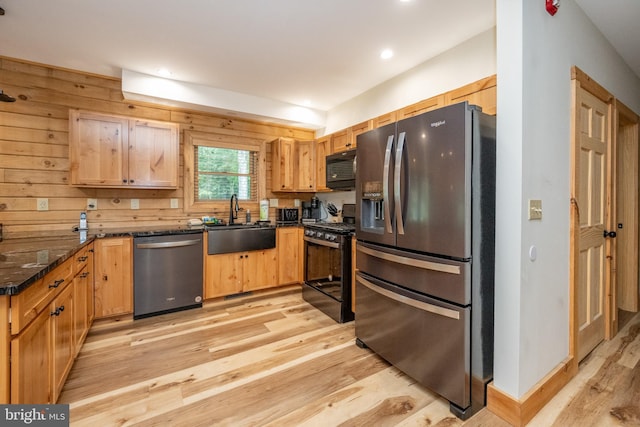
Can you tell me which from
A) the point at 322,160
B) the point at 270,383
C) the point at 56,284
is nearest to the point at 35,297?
the point at 56,284

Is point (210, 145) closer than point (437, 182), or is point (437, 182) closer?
point (437, 182)

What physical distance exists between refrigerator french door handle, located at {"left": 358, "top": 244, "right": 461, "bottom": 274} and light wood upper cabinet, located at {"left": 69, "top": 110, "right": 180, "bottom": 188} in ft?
8.27

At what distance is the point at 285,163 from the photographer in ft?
13.6

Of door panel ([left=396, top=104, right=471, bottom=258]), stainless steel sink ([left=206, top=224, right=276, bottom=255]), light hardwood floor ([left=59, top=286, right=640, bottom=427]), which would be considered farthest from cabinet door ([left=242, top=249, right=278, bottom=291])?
door panel ([left=396, top=104, right=471, bottom=258])

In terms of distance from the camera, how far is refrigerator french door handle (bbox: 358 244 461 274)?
160cm

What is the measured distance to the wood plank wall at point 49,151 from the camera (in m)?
2.80

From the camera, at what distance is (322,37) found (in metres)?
2.49

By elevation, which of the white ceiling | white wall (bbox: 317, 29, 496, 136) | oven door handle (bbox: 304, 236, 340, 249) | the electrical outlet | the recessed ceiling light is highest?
the recessed ceiling light

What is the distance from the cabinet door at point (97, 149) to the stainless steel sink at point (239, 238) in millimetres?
1116

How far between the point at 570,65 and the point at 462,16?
0.84m

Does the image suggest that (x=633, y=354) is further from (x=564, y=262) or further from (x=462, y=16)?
(x=462, y=16)

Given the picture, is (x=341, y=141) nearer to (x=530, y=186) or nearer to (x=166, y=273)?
(x=530, y=186)

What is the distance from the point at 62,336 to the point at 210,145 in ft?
8.97

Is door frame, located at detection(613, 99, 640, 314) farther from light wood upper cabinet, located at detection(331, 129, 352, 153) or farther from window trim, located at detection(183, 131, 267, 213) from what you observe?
window trim, located at detection(183, 131, 267, 213)
